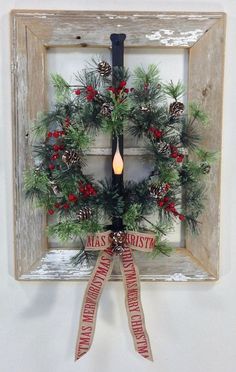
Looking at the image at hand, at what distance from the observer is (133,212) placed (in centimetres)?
84

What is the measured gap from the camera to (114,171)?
846 millimetres

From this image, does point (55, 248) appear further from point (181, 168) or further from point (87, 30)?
point (87, 30)

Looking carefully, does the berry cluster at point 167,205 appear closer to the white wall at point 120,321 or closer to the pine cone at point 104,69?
the white wall at point 120,321

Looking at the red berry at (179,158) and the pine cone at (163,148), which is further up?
the pine cone at (163,148)

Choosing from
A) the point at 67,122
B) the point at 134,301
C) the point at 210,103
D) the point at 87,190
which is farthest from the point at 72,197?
the point at 210,103

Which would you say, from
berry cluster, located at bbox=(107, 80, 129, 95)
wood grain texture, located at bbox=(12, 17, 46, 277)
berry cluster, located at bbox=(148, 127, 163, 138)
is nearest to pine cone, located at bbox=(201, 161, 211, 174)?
berry cluster, located at bbox=(148, 127, 163, 138)

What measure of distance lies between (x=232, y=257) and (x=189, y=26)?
0.52 metres

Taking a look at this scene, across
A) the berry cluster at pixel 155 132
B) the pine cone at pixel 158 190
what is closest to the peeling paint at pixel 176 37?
the berry cluster at pixel 155 132

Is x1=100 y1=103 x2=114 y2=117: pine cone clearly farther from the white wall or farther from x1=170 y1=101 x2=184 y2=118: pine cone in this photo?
the white wall

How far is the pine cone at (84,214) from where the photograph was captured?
844mm

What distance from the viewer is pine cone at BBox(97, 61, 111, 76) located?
2.75 feet

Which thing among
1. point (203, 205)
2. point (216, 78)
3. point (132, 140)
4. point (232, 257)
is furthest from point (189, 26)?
point (232, 257)

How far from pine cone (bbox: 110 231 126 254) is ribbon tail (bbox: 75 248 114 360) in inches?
0.9

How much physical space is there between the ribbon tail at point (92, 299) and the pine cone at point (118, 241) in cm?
2
